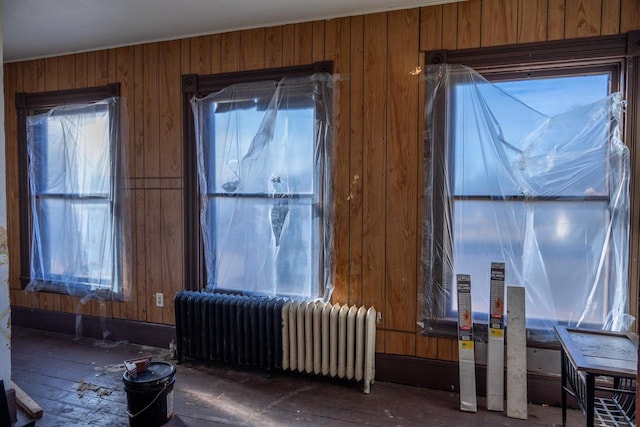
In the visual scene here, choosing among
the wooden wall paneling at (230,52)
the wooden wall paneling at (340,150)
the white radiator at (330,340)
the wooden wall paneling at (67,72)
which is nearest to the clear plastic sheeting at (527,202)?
the white radiator at (330,340)

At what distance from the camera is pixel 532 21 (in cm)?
245

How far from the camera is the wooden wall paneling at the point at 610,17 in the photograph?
2311 millimetres

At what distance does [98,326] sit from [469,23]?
3964mm

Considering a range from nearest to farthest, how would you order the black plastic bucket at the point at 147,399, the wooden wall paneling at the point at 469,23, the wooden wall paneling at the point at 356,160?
the black plastic bucket at the point at 147,399, the wooden wall paneling at the point at 469,23, the wooden wall paneling at the point at 356,160

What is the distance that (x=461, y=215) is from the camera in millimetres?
2629

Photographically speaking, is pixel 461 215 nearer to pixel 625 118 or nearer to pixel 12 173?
pixel 625 118

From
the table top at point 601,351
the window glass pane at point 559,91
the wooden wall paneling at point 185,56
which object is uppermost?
the wooden wall paneling at point 185,56

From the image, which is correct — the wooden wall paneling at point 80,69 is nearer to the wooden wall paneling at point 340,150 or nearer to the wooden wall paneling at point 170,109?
the wooden wall paneling at point 170,109

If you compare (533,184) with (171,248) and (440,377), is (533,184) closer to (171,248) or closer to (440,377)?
(440,377)

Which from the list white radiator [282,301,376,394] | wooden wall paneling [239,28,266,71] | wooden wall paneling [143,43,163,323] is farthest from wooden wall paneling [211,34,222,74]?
white radiator [282,301,376,394]

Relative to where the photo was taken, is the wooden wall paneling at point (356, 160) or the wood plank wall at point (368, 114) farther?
the wooden wall paneling at point (356, 160)

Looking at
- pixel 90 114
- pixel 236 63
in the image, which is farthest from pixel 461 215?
pixel 90 114

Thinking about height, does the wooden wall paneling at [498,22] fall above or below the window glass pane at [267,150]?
above

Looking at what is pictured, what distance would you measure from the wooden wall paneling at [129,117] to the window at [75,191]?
0.18 ft
